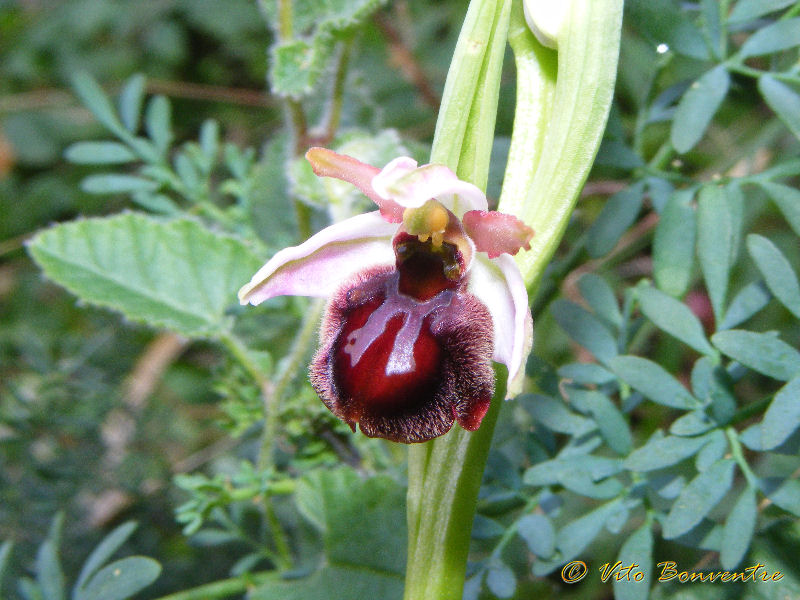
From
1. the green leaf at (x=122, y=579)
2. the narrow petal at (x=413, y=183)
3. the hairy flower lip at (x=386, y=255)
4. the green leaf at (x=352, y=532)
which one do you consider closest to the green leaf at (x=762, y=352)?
the hairy flower lip at (x=386, y=255)

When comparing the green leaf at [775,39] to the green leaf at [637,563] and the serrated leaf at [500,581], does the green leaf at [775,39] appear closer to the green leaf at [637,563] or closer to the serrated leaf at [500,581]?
the green leaf at [637,563]

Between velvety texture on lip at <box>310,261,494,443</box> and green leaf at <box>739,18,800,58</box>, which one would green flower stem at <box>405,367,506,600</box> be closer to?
velvety texture on lip at <box>310,261,494,443</box>

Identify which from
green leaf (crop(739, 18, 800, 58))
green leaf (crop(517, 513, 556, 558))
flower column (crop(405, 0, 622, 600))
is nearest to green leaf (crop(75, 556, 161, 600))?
flower column (crop(405, 0, 622, 600))

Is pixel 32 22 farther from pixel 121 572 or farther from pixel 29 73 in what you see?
pixel 121 572

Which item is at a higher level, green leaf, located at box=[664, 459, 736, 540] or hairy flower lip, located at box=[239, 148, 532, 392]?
hairy flower lip, located at box=[239, 148, 532, 392]

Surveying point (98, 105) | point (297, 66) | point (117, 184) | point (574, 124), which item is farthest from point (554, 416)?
point (98, 105)

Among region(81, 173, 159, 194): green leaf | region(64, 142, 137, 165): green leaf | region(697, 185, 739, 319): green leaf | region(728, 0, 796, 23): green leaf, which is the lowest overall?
region(697, 185, 739, 319): green leaf

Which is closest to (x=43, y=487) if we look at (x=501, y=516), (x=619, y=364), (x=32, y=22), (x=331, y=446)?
(x=331, y=446)
